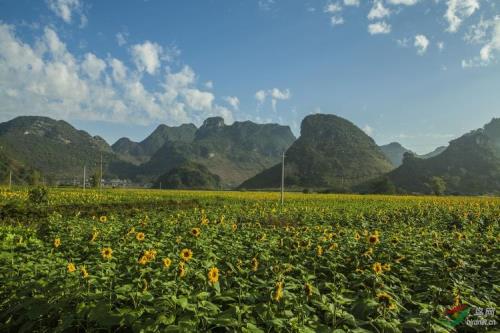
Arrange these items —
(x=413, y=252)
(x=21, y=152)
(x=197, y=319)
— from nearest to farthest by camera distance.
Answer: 1. (x=197, y=319)
2. (x=413, y=252)
3. (x=21, y=152)

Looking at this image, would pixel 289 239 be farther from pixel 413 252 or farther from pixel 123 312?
pixel 123 312

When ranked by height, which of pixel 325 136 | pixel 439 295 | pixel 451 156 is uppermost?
pixel 325 136

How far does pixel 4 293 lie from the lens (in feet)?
13.8

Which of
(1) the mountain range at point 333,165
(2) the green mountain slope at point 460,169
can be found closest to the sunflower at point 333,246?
(1) the mountain range at point 333,165

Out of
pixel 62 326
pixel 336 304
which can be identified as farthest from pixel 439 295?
pixel 62 326

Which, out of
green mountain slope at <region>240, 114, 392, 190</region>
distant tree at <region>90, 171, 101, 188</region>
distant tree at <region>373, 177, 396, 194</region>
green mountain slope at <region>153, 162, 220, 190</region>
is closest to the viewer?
distant tree at <region>90, 171, 101, 188</region>

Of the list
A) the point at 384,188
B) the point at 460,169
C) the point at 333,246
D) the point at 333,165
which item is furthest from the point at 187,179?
the point at 333,246

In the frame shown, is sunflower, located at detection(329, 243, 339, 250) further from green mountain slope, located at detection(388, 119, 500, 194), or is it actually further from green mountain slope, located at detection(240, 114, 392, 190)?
green mountain slope, located at detection(240, 114, 392, 190)

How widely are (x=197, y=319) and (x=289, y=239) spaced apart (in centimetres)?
421

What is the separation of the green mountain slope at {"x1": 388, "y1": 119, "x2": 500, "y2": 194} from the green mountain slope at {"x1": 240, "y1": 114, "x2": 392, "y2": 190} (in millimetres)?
14905

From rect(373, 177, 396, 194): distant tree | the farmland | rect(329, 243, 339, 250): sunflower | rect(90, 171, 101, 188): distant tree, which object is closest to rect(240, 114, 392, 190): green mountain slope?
rect(373, 177, 396, 194): distant tree

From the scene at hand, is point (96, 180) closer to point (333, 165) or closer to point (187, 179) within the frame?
point (187, 179)

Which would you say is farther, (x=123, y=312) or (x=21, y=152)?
(x=21, y=152)

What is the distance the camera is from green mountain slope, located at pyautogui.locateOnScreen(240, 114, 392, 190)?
11394cm
